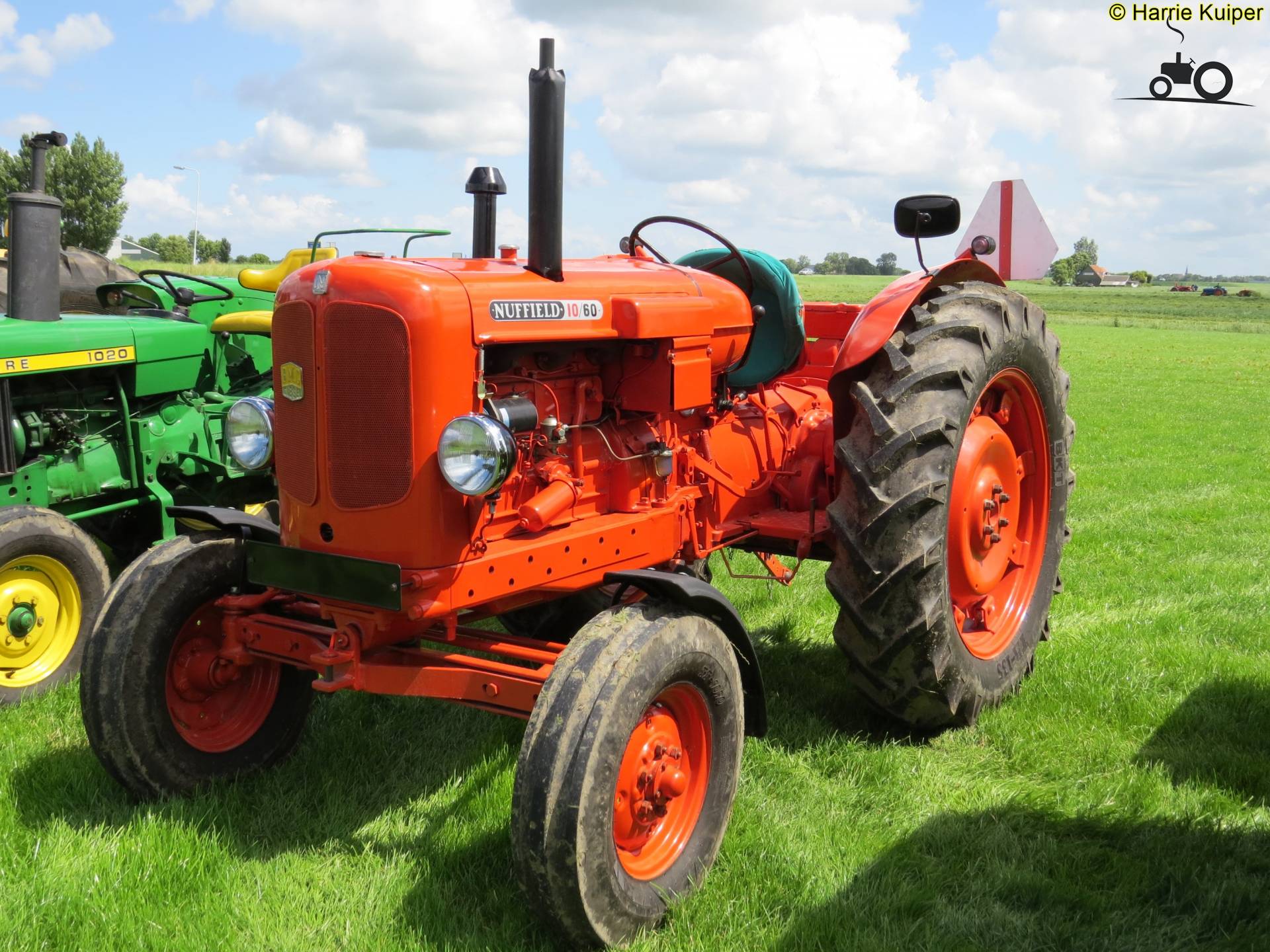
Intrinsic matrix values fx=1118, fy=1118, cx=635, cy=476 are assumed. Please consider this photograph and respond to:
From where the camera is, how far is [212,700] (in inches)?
144

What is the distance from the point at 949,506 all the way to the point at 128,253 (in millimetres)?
56378

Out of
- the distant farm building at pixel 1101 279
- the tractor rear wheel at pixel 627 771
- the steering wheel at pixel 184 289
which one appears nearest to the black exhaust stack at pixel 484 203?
the tractor rear wheel at pixel 627 771

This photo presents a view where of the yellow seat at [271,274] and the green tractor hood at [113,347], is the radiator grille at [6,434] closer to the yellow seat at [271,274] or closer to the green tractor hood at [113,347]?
the green tractor hood at [113,347]

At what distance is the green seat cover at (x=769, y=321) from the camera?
170 inches

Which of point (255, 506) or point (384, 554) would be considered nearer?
point (384, 554)

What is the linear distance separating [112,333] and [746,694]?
12.5ft

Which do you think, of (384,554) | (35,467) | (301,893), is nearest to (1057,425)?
(384,554)

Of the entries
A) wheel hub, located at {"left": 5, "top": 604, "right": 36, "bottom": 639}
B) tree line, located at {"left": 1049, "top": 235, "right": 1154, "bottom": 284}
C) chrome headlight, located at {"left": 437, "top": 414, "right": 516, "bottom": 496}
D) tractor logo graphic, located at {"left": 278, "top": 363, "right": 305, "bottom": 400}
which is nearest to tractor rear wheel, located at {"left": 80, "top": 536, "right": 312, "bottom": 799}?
tractor logo graphic, located at {"left": 278, "top": 363, "right": 305, "bottom": 400}

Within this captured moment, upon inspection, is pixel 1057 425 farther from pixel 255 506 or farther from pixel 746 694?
pixel 255 506

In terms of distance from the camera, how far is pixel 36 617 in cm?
457

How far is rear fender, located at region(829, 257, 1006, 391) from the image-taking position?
3.82 meters

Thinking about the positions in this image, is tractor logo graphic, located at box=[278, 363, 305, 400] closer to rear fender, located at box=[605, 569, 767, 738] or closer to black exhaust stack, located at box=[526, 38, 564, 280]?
black exhaust stack, located at box=[526, 38, 564, 280]

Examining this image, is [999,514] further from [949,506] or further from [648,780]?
[648,780]

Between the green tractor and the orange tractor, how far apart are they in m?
1.27
